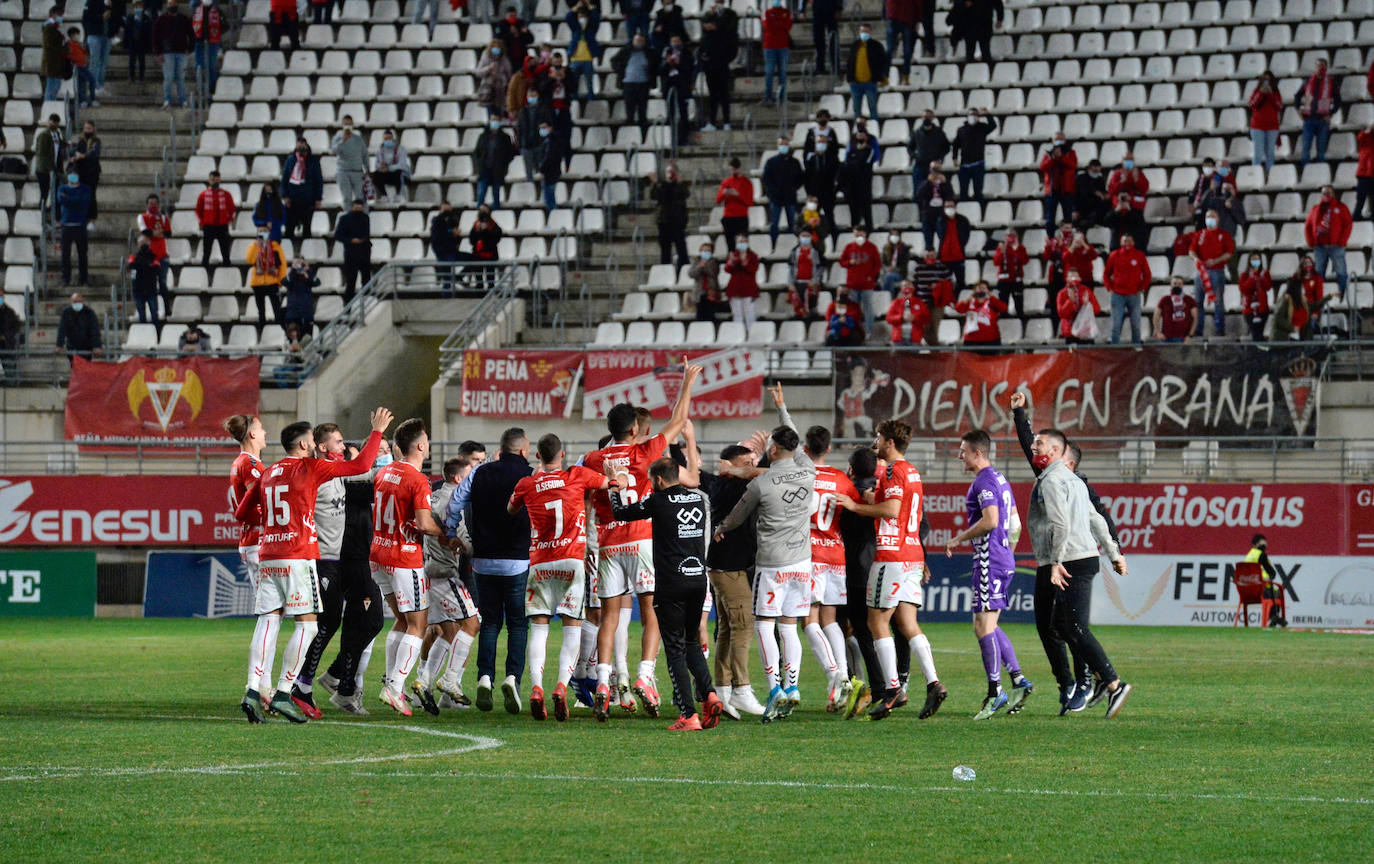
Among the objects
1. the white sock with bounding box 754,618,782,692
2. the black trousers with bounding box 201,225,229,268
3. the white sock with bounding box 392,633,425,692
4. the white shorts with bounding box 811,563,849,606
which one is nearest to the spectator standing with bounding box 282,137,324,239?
the black trousers with bounding box 201,225,229,268

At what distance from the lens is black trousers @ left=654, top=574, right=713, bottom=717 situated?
13203 millimetres

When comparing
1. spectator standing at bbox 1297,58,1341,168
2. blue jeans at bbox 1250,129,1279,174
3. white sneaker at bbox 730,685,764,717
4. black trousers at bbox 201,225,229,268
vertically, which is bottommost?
white sneaker at bbox 730,685,764,717

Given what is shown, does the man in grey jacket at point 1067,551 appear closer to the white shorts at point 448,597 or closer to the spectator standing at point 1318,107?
the white shorts at point 448,597

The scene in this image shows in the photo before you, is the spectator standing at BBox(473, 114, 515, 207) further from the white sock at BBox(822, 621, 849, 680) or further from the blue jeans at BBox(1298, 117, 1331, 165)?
the white sock at BBox(822, 621, 849, 680)

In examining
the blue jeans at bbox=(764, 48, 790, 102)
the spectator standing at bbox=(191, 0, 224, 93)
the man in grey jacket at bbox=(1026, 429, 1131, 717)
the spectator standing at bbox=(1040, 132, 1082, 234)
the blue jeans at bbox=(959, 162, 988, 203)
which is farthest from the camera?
the spectator standing at bbox=(191, 0, 224, 93)

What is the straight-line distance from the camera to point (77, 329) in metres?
32.6

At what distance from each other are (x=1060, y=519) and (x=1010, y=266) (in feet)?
56.9

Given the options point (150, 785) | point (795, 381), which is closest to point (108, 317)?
point (795, 381)

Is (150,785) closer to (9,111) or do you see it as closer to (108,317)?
(108,317)

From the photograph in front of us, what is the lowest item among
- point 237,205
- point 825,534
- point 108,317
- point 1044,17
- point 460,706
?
point 460,706

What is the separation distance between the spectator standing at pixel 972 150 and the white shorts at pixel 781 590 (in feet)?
66.3

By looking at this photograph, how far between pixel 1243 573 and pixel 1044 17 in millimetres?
15023

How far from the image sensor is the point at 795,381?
30.2 m

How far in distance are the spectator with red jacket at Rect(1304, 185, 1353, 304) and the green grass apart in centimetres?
1485
